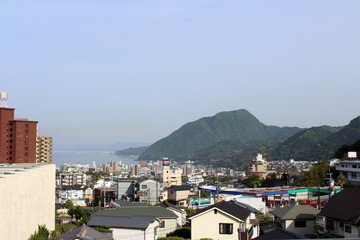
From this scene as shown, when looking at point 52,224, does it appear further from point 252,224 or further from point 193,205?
point 193,205

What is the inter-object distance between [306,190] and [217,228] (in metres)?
24.9

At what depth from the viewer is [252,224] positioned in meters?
13.9

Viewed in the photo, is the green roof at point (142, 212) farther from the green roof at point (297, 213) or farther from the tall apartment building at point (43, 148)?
the tall apartment building at point (43, 148)

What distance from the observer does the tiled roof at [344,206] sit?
38.2 ft

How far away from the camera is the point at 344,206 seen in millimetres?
12375

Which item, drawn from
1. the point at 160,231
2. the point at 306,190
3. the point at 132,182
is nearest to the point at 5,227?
the point at 160,231

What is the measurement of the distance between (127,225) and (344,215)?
25.0 ft

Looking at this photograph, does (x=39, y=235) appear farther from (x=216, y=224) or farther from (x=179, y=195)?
(x=179, y=195)

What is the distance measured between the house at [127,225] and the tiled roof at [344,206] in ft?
21.0

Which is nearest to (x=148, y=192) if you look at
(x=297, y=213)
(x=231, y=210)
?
(x=297, y=213)

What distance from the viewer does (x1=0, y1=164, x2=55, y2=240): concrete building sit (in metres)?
9.45

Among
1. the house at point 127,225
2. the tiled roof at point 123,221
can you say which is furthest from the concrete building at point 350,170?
the house at point 127,225

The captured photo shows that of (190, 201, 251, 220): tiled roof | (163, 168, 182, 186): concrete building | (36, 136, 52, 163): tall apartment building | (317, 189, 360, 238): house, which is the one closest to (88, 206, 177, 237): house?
(190, 201, 251, 220): tiled roof

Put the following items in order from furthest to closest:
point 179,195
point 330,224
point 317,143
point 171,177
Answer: point 317,143, point 171,177, point 179,195, point 330,224
